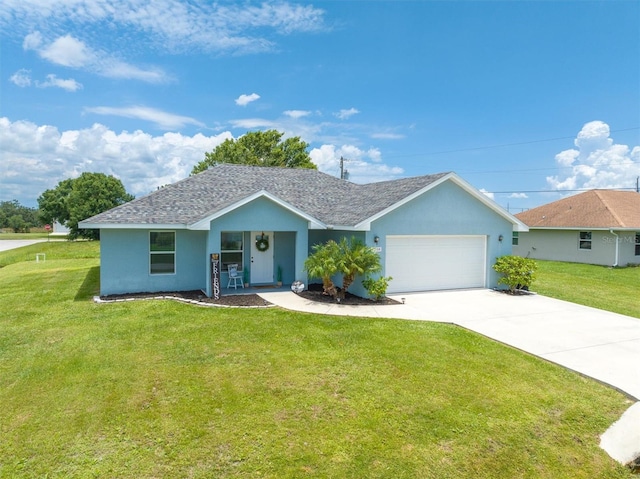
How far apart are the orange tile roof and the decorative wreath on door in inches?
829

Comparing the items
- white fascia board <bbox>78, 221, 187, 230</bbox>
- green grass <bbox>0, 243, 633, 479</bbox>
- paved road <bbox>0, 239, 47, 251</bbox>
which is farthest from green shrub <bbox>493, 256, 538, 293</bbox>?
paved road <bbox>0, 239, 47, 251</bbox>

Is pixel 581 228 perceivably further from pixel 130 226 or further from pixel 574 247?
pixel 130 226

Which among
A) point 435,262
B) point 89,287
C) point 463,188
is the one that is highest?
point 463,188

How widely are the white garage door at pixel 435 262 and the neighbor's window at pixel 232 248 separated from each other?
225 inches

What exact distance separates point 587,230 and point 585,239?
0.86 metres

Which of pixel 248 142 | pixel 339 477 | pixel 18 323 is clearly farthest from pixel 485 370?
pixel 248 142

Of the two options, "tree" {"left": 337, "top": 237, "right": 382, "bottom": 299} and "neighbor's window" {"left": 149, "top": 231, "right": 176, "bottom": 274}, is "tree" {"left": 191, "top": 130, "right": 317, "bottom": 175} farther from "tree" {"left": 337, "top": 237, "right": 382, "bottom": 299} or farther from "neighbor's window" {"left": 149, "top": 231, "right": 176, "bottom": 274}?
"tree" {"left": 337, "top": 237, "right": 382, "bottom": 299}

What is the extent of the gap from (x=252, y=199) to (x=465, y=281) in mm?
9209

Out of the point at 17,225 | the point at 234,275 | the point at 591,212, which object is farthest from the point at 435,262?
the point at 17,225

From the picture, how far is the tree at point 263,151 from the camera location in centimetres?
3931

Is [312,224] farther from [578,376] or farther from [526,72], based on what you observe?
[526,72]

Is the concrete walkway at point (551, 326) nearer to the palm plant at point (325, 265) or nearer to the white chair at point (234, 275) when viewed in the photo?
the palm plant at point (325, 265)

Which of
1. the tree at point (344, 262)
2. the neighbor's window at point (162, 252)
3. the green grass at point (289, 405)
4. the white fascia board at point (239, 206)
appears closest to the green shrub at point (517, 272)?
the tree at point (344, 262)

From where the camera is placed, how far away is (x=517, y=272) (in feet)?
46.5
